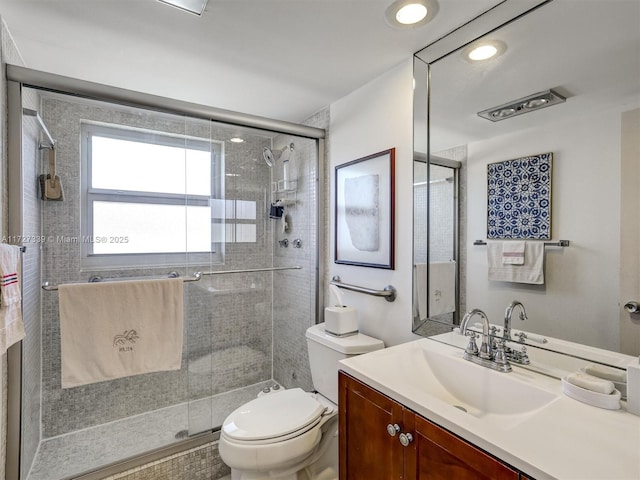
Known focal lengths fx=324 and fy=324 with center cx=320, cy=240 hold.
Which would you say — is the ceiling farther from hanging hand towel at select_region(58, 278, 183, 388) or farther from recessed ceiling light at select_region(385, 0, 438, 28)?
hanging hand towel at select_region(58, 278, 183, 388)

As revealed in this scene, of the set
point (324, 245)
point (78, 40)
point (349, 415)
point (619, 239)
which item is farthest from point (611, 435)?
point (78, 40)

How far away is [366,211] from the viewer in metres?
1.88

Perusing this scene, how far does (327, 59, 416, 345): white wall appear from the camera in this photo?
5.38ft

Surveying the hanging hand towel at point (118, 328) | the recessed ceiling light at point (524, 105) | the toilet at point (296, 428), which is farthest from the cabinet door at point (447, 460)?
the hanging hand towel at point (118, 328)

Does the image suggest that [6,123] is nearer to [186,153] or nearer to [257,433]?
[186,153]

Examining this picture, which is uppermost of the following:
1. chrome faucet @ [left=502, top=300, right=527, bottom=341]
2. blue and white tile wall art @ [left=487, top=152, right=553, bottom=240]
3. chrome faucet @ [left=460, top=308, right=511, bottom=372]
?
blue and white tile wall art @ [left=487, top=152, right=553, bottom=240]

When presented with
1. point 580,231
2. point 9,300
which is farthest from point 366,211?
point 9,300

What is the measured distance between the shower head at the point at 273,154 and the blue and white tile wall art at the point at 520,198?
53.1 inches

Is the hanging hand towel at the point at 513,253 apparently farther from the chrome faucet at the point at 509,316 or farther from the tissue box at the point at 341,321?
the tissue box at the point at 341,321

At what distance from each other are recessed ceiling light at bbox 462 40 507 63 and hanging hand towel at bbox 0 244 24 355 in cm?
197

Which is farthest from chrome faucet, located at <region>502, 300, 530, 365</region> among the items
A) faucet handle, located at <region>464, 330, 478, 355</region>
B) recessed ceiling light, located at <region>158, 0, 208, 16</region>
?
recessed ceiling light, located at <region>158, 0, 208, 16</region>

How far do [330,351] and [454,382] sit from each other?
0.66 m

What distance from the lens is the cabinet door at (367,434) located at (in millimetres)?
1016

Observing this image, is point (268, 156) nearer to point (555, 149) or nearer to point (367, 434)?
point (555, 149)
